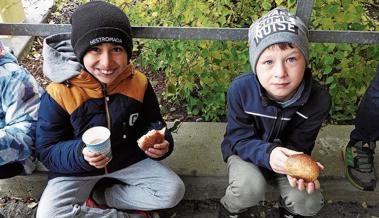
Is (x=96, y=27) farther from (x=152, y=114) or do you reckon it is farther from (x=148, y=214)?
(x=148, y=214)

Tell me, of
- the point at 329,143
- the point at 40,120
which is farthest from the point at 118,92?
the point at 329,143

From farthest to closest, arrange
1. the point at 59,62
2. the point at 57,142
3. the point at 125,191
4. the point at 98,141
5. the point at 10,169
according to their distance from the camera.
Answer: the point at 125,191
the point at 10,169
the point at 57,142
the point at 59,62
the point at 98,141

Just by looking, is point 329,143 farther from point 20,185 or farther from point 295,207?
point 20,185

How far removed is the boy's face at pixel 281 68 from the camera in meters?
2.17

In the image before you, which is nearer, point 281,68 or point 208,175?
point 281,68

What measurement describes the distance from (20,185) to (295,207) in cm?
171

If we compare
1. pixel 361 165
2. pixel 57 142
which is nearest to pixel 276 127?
Result: pixel 361 165

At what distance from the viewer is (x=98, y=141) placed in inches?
82.4

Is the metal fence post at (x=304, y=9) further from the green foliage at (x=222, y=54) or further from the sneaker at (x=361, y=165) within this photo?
the sneaker at (x=361, y=165)

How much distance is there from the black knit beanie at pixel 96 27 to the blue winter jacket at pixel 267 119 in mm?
677

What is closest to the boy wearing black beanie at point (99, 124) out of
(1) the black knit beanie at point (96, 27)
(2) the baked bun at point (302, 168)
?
(1) the black knit beanie at point (96, 27)

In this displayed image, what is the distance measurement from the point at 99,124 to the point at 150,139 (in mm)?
297

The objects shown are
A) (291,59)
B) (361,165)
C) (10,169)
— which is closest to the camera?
(291,59)

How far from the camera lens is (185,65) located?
10.6ft
